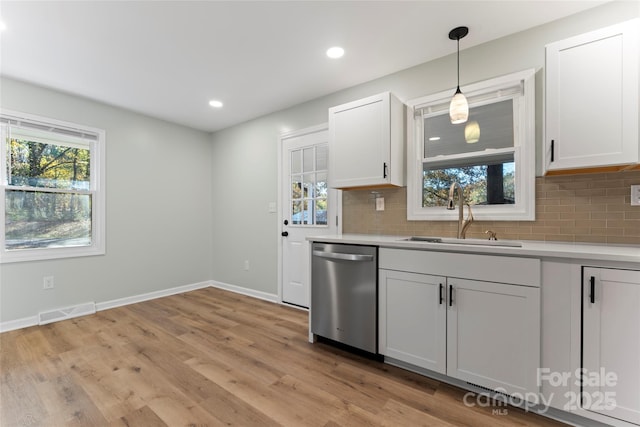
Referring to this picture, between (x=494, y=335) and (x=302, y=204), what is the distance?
2440mm

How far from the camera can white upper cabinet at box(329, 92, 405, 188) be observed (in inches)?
99.4

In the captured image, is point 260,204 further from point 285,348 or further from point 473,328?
point 473,328

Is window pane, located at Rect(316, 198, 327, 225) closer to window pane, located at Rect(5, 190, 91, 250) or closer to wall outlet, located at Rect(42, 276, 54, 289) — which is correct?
window pane, located at Rect(5, 190, 91, 250)

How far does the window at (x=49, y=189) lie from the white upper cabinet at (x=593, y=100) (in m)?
4.55

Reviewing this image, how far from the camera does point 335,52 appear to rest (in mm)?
2469

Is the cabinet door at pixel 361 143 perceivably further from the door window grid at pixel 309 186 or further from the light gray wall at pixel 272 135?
the door window grid at pixel 309 186

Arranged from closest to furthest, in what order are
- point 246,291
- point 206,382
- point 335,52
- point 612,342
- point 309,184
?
1. point 612,342
2. point 206,382
3. point 335,52
4. point 309,184
5. point 246,291

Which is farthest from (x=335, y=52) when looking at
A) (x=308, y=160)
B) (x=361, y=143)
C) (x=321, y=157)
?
(x=308, y=160)

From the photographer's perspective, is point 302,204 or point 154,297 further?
point 154,297

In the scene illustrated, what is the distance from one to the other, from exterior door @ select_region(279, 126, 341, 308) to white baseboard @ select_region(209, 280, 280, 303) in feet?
0.70

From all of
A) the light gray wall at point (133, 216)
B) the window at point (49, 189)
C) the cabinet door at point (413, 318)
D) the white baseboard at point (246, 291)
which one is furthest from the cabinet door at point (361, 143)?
the window at point (49, 189)

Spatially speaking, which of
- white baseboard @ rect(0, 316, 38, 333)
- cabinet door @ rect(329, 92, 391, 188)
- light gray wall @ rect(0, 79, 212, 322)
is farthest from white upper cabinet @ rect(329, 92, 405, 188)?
white baseboard @ rect(0, 316, 38, 333)

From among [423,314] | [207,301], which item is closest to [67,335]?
[207,301]

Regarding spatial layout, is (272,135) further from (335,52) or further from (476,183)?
(476,183)
